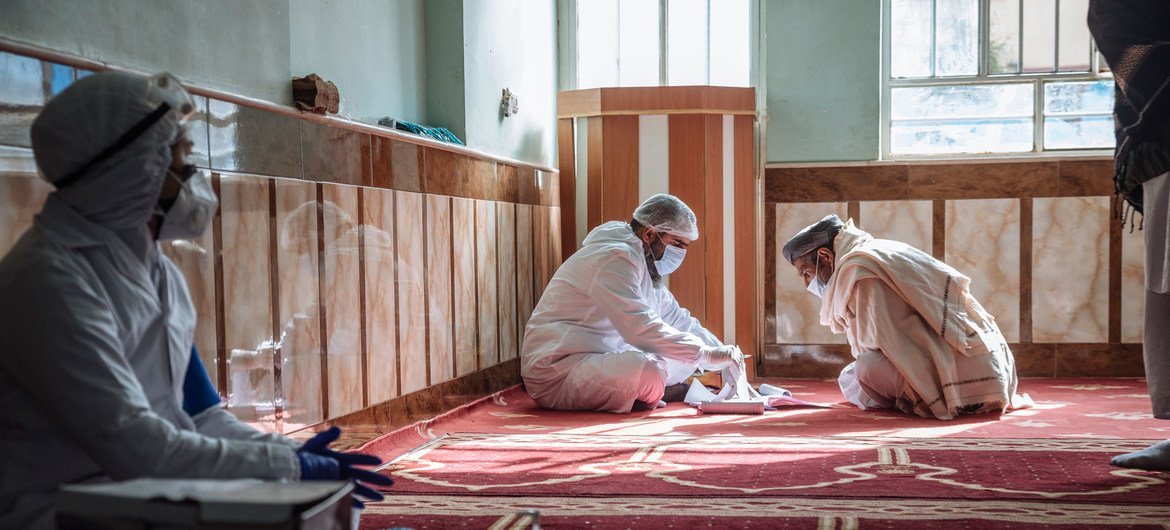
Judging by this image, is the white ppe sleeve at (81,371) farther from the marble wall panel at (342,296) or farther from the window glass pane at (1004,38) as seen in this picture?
the window glass pane at (1004,38)

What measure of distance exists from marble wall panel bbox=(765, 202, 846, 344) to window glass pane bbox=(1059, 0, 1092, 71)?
196 centimetres

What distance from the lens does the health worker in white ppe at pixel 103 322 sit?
1722 millimetres

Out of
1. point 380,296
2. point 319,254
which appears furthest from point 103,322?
point 380,296

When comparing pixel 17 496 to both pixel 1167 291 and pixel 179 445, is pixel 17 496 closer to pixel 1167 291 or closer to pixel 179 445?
pixel 179 445

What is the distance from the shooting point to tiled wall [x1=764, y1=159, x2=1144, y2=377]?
731cm

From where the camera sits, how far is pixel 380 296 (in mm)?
A: 4652

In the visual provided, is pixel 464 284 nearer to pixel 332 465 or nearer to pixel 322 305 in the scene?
pixel 322 305

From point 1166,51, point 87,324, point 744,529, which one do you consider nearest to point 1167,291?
point 1166,51

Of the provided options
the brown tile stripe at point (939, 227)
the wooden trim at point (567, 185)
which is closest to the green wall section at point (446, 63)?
the wooden trim at point (567, 185)

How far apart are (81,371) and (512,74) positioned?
17.4 ft

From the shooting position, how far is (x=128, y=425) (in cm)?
174

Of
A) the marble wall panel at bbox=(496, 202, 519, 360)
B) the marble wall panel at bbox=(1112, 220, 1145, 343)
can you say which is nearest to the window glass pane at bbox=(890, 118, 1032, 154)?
the marble wall panel at bbox=(1112, 220, 1145, 343)

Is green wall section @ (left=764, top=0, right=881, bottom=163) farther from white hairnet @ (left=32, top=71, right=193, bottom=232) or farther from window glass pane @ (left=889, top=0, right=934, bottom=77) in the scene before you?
white hairnet @ (left=32, top=71, right=193, bottom=232)

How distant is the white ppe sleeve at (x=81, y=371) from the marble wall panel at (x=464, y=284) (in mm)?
3751
